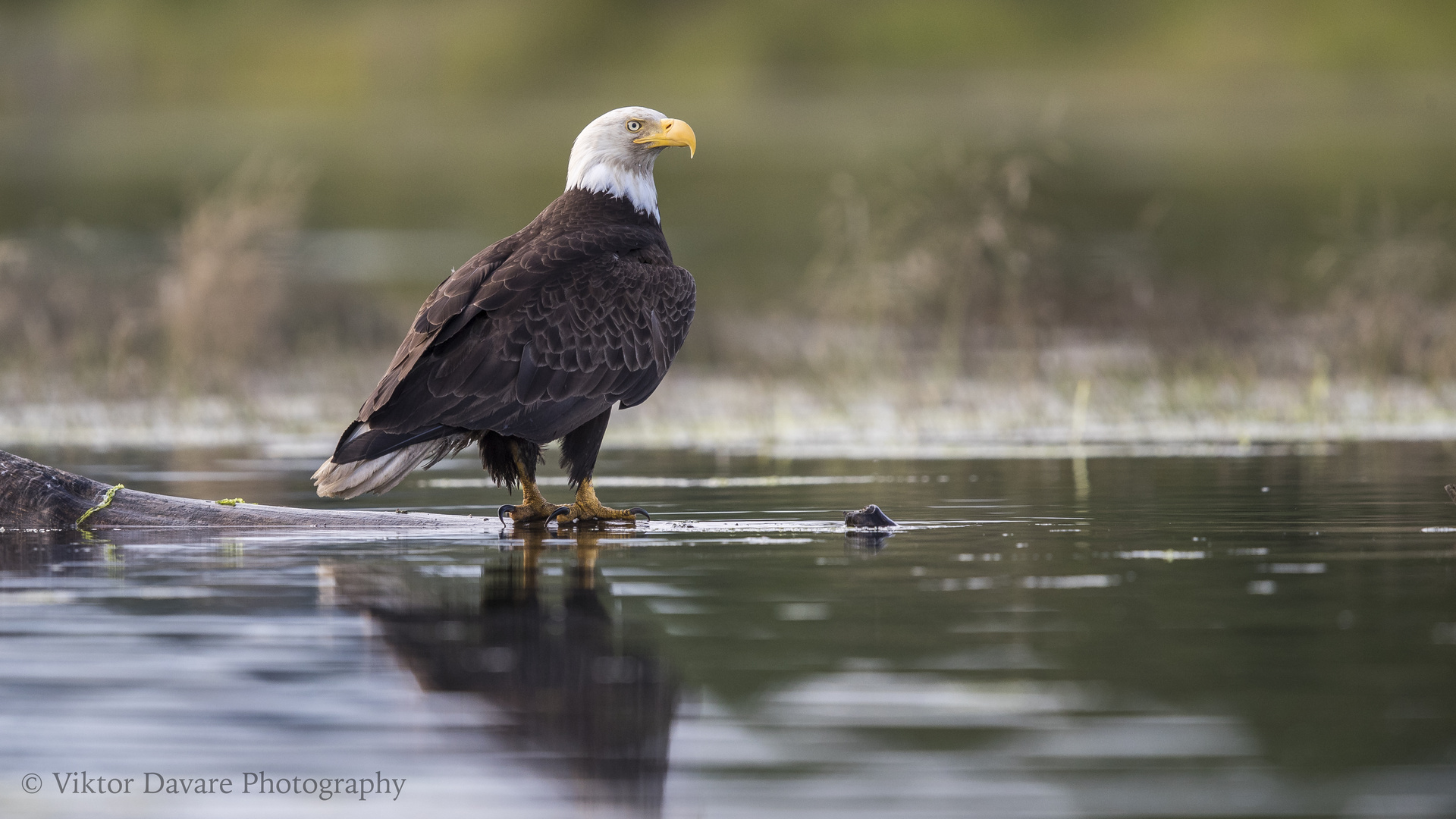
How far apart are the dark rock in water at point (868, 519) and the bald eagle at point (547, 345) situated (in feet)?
3.90

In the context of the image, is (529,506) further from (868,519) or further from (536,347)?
(868,519)

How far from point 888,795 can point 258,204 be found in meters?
16.0

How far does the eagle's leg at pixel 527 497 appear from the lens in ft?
32.8

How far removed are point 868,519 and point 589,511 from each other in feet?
4.73

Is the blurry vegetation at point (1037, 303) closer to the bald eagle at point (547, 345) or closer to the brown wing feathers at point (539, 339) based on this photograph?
the bald eagle at point (547, 345)

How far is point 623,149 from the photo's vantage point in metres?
10.9

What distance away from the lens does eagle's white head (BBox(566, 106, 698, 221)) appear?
35.7 feet

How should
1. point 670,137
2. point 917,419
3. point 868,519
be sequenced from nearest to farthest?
point 868,519 → point 670,137 → point 917,419

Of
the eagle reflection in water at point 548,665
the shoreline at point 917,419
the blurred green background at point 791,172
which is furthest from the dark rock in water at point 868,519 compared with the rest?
the blurred green background at point 791,172

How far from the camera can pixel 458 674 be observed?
6090mm

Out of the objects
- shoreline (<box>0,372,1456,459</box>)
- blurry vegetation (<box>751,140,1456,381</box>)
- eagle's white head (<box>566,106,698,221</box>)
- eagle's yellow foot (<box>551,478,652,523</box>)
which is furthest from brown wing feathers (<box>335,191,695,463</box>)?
blurry vegetation (<box>751,140,1456,381</box>)

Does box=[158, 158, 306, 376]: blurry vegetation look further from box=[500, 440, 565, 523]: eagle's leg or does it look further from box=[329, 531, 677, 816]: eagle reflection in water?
box=[329, 531, 677, 816]: eagle reflection in water

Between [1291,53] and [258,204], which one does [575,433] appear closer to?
[258,204]

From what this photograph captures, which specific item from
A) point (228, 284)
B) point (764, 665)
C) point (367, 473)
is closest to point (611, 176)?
point (367, 473)
